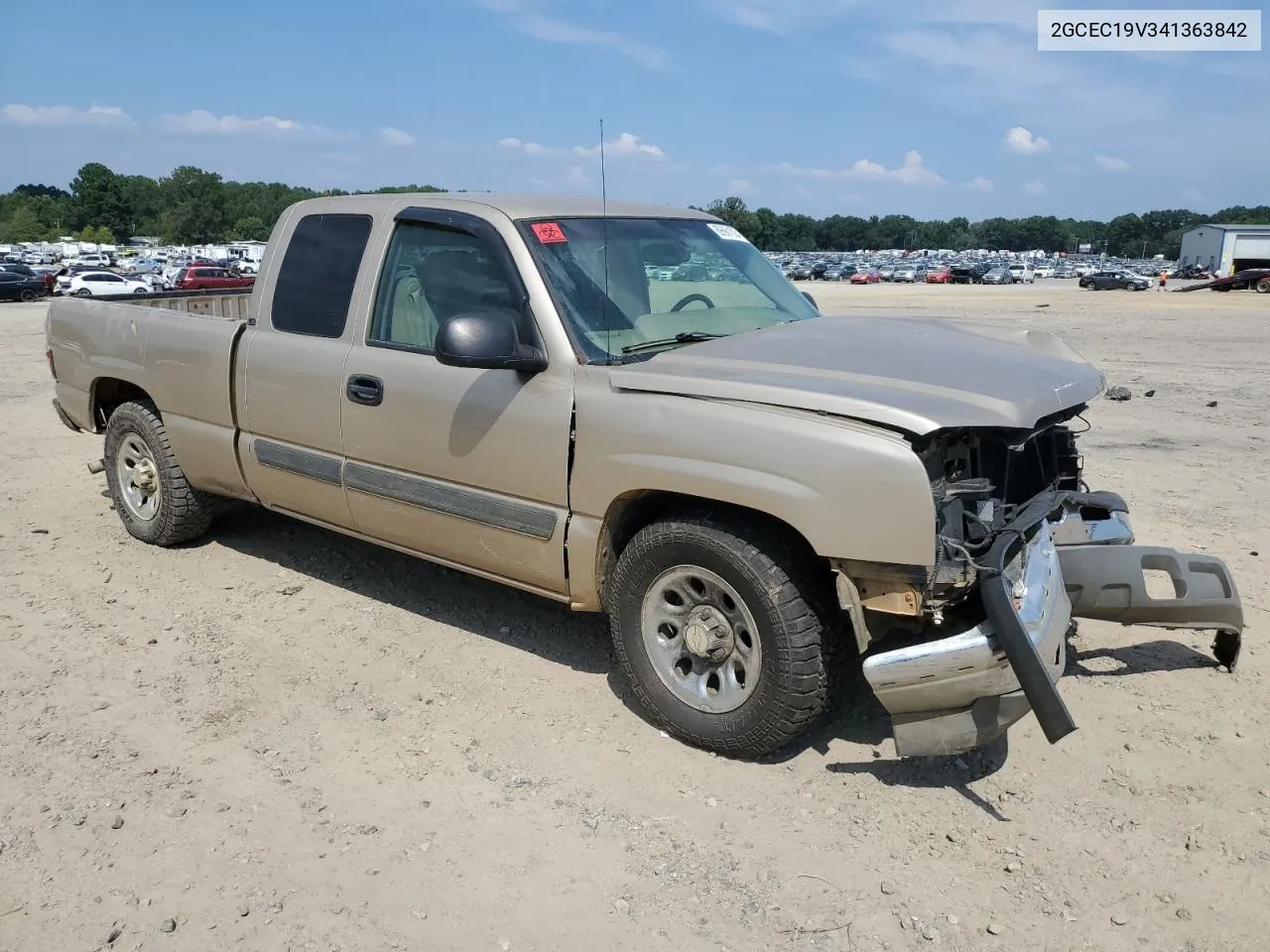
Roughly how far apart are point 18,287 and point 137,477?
37242mm

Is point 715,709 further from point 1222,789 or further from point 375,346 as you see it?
point 375,346

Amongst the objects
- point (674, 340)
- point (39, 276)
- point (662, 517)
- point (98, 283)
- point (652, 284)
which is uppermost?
point (652, 284)

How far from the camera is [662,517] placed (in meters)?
3.81

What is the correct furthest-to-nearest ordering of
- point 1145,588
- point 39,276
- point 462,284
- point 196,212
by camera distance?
point 196,212 → point 39,276 → point 462,284 → point 1145,588

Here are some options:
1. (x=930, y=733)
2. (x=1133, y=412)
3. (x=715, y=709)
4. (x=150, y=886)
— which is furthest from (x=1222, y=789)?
(x=1133, y=412)

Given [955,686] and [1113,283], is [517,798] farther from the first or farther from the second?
[1113,283]

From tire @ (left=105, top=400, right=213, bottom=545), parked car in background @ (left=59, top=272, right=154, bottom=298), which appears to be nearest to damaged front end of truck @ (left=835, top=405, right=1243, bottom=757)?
tire @ (left=105, top=400, right=213, bottom=545)

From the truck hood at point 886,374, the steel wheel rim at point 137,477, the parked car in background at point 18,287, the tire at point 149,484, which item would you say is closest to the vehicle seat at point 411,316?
the truck hood at point 886,374

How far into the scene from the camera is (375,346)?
175 inches

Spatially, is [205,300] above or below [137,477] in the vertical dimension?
above

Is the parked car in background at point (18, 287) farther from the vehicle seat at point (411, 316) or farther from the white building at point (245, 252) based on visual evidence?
the vehicle seat at point (411, 316)

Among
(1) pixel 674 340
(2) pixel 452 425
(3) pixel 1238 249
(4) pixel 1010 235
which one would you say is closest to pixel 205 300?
(2) pixel 452 425

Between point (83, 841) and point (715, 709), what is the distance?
6.96ft

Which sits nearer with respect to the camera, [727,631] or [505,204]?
[727,631]
